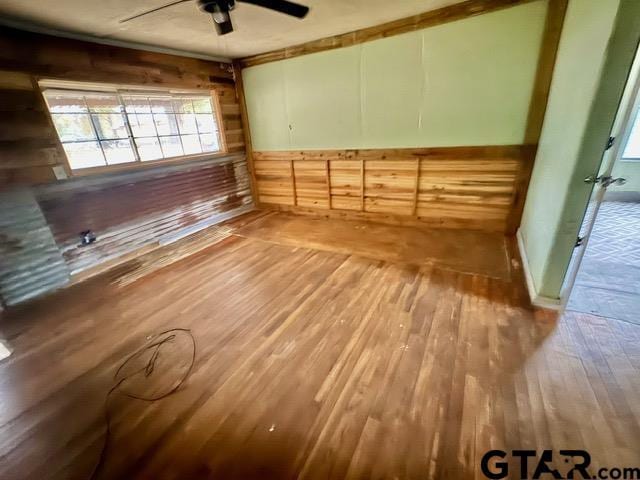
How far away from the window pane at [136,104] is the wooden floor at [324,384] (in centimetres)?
235

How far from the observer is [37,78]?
2598 mm

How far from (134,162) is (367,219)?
3.30 m

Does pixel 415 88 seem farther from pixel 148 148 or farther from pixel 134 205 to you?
pixel 134 205

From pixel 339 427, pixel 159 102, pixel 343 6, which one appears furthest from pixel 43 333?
pixel 343 6

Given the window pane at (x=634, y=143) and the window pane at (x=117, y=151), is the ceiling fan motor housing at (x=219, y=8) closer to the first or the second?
the window pane at (x=117, y=151)

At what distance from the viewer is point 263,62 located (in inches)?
167

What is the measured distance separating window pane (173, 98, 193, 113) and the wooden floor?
9.26 feet

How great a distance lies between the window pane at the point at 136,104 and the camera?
10.9ft

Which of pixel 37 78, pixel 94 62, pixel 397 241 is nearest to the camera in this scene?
pixel 37 78

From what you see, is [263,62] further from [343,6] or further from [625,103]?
[625,103]

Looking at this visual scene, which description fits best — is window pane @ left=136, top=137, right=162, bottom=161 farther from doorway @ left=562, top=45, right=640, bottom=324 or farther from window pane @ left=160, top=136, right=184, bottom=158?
doorway @ left=562, top=45, right=640, bottom=324

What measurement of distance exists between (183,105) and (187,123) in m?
0.24

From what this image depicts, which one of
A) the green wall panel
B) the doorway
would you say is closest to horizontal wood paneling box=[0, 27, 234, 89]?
the green wall panel

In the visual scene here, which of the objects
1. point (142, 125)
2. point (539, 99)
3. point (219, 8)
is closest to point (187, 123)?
point (142, 125)
